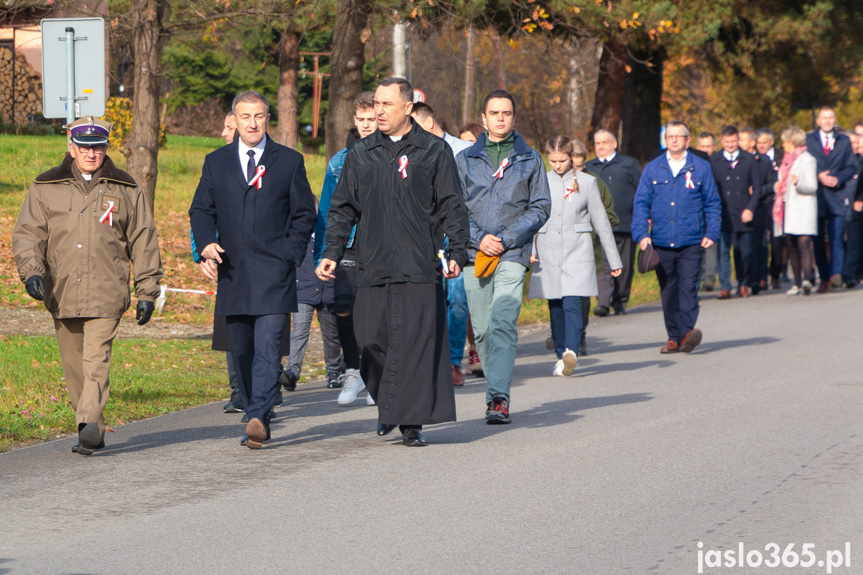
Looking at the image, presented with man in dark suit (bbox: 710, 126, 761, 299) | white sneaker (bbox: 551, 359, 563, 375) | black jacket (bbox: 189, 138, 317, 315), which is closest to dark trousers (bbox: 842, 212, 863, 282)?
man in dark suit (bbox: 710, 126, 761, 299)

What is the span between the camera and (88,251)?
7.57m

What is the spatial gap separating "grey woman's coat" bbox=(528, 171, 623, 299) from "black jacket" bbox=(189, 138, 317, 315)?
3.65 m

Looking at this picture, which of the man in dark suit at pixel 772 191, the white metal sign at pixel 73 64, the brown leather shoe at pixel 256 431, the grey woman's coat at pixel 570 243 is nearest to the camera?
the brown leather shoe at pixel 256 431

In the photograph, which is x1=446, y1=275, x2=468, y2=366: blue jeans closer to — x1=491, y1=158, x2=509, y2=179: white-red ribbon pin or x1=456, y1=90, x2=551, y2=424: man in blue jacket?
x1=456, y1=90, x2=551, y2=424: man in blue jacket

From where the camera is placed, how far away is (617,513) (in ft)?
20.1

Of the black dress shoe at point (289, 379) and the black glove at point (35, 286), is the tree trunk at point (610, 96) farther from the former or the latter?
the black glove at point (35, 286)

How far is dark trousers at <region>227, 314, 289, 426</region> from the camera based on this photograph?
7719 millimetres

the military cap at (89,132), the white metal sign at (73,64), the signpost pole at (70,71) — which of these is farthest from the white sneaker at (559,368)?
the signpost pole at (70,71)

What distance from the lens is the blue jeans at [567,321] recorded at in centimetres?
1107

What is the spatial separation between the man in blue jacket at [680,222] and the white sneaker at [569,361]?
1.76 meters

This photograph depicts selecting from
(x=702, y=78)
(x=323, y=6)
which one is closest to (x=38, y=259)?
(x=323, y=6)

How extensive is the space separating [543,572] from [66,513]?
2331 millimetres

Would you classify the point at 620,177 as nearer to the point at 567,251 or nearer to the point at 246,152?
the point at 567,251

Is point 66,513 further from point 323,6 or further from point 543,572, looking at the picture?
point 323,6
